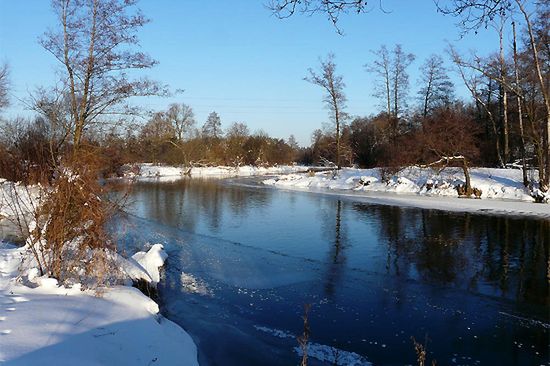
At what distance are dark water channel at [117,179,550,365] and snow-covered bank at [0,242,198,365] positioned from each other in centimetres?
65

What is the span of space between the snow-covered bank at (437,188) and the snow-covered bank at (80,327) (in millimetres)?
16308

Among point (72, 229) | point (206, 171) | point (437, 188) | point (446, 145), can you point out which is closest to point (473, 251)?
point (72, 229)

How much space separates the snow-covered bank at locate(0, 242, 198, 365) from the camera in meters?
3.93

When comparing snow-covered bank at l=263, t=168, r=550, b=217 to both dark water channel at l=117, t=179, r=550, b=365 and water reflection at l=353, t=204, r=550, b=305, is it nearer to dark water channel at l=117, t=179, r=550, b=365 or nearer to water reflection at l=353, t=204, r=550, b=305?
water reflection at l=353, t=204, r=550, b=305

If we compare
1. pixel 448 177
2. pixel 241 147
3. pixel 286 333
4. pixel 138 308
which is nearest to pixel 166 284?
pixel 138 308

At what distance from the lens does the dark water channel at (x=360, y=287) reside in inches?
233

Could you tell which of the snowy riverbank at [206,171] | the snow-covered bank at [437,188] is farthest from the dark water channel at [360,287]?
the snowy riverbank at [206,171]

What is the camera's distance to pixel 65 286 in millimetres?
5953

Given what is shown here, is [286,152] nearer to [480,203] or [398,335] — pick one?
[480,203]

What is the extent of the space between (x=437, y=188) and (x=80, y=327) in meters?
24.1

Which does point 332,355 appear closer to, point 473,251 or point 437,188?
point 473,251

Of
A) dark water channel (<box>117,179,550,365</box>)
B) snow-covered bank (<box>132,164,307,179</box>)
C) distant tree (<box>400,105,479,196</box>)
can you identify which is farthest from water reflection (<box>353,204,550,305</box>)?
snow-covered bank (<box>132,164,307,179</box>)

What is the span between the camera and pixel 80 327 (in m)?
4.69

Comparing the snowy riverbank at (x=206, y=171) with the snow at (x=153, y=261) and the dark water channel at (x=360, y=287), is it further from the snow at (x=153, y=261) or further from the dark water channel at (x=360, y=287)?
the snow at (x=153, y=261)
